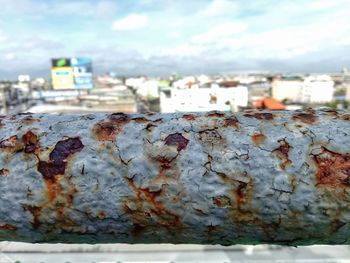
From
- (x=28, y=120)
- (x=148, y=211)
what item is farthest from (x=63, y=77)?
(x=148, y=211)

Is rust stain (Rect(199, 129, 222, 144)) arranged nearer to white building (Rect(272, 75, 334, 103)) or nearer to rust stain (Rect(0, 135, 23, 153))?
rust stain (Rect(0, 135, 23, 153))

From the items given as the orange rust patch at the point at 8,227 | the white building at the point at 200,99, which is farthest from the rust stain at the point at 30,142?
the white building at the point at 200,99

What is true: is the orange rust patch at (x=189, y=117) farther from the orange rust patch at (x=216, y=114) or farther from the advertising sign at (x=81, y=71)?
the advertising sign at (x=81, y=71)

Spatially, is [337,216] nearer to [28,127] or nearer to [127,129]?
[127,129]

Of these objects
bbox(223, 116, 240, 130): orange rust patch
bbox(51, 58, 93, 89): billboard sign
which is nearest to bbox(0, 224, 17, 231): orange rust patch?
bbox(223, 116, 240, 130): orange rust patch

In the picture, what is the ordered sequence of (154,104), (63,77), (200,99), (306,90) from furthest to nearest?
(306,90) → (154,104) → (63,77) → (200,99)

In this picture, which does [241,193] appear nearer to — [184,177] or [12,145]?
[184,177]

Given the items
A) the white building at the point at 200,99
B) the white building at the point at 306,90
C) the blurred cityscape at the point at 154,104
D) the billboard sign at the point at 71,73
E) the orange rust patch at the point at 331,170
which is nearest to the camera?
the orange rust patch at the point at 331,170
